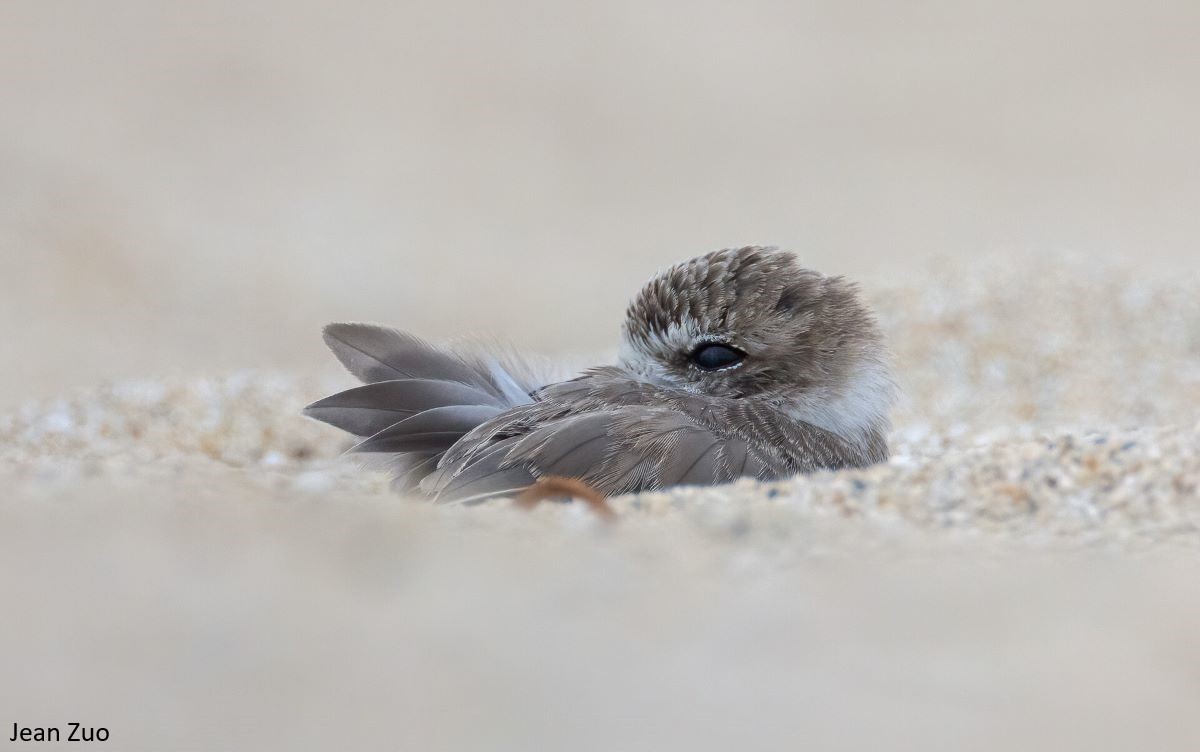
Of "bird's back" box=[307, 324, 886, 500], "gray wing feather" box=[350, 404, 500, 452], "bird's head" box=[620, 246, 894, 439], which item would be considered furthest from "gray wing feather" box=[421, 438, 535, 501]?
"bird's head" box=[620, 246, 894, 439]

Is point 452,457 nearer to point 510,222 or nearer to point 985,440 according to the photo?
point 985,440

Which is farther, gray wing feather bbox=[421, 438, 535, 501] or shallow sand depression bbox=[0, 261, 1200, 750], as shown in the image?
gray wing feather bbox=[421, 438, 535, 501]

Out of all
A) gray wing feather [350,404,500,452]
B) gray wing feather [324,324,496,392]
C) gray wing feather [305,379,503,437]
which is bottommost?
gray wing feather [350,404,500,452]

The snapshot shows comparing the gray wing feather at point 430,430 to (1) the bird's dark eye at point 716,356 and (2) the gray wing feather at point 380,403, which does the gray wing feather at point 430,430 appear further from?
(1) the bird's dark eye at point 716,356

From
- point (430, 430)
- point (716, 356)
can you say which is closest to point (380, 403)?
point (430, 430)

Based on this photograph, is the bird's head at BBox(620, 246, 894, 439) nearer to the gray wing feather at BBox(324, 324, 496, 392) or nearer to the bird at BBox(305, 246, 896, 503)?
the bird at BBox(305, 246, 896, 503)

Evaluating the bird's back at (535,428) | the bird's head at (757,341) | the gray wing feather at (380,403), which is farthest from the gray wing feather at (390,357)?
the bird's head at (757,341)

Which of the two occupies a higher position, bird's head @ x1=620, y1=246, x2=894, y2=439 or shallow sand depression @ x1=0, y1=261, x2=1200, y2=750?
bird's head @ x1=620, y1=246, x2=894, y2=439

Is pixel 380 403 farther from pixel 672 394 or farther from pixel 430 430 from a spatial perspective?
pixel 672 394
